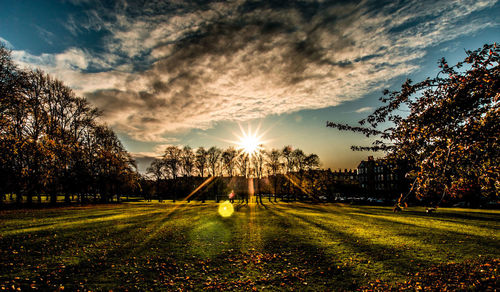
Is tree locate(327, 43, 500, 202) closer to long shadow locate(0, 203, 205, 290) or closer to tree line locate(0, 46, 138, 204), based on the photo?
long shadow locate(0, 203, 205, 290)

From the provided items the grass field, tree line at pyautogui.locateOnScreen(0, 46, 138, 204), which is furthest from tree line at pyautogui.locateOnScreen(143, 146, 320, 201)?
the grass field

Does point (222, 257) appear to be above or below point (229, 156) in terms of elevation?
A: below

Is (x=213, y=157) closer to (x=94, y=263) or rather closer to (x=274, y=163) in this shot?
(x=274, y=163)

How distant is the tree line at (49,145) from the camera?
15.3 meters

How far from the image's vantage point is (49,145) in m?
16.1

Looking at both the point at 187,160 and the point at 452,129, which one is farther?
the point at 187,160

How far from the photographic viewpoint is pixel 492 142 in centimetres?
447

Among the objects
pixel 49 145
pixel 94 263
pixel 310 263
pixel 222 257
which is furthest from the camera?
pixel 49 145

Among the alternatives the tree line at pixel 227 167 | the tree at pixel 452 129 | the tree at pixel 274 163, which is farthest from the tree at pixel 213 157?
the tree at pixel 452 129

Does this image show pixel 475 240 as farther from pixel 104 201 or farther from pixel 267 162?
pixel 104 201

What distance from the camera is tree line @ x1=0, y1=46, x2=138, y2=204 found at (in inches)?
602

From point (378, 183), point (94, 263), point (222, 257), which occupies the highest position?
point (94, 263)

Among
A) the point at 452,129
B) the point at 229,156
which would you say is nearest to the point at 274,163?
the point at 229,156

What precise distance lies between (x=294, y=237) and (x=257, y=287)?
7879 millimetres
